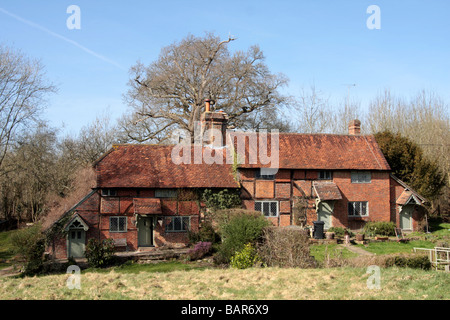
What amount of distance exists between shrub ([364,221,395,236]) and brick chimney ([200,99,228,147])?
10.7 metres

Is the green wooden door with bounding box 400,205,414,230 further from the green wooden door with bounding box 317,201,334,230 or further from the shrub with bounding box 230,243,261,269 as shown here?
the shrub with bounding box 230,243,261,269

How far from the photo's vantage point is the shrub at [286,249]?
51.3 feet

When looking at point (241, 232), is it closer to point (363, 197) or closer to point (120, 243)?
point (120, 243)

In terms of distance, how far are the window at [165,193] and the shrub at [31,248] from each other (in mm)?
6369

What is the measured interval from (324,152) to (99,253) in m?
15.6

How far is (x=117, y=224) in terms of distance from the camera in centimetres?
2317

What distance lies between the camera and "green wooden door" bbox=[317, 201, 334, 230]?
26219mm

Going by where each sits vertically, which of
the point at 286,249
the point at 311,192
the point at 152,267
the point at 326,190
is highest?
the point at 326,190

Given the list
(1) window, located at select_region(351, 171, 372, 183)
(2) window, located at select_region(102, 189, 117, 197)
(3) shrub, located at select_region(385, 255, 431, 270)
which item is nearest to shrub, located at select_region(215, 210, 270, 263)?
(3) shrub, located at select_region(385, 255, 431, 270)

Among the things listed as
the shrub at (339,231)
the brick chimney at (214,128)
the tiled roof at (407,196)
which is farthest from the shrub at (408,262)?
the brick chimney at (214,128)

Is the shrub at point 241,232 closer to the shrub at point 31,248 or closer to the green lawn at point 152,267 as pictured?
the green lawn at point 152,267

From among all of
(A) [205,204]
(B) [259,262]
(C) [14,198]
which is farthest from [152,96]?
(B) [259,262]

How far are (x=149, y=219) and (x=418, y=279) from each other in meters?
15.6

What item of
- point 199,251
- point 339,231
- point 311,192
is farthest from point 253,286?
point 311,192
